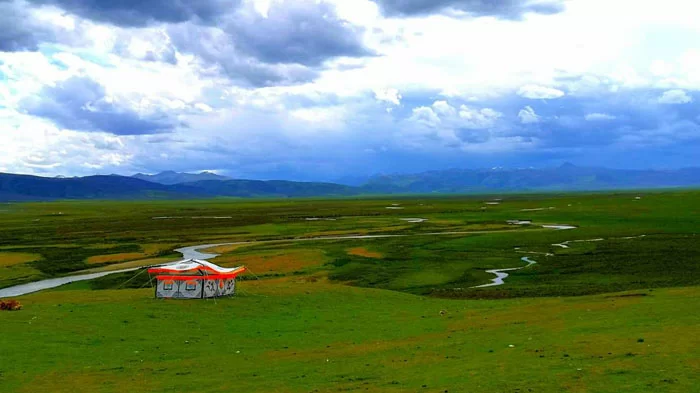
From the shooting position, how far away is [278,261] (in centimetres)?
7100

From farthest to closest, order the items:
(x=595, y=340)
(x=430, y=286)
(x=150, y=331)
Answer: (x=430, y=286) < (x=150, y=331) < (x=595, y=340)

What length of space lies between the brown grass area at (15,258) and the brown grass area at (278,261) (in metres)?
21.7

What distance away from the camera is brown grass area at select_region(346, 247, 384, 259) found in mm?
75188

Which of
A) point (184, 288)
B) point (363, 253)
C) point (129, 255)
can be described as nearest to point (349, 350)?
point (184, 288)

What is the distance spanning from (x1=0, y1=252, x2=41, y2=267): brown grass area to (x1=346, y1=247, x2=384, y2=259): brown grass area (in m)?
36.0

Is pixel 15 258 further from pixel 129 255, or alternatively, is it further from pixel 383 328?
pixel 383 328

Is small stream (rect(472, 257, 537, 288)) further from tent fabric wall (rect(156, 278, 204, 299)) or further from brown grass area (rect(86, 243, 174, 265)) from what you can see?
brown grass area (rect(86, 243, 174, 265))

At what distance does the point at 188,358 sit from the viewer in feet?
88.9

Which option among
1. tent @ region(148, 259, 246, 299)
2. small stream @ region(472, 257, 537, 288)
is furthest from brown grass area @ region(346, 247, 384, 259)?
tent @ region(148, 259, 246, 299)

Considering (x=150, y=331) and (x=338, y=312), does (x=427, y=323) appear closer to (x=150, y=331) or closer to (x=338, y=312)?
(x=338, y=312)

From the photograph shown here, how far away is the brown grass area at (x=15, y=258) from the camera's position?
7422 centimetres

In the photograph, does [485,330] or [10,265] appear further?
[10,265]

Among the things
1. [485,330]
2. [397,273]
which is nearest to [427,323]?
[485,330]

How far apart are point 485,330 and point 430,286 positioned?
25.4 m
